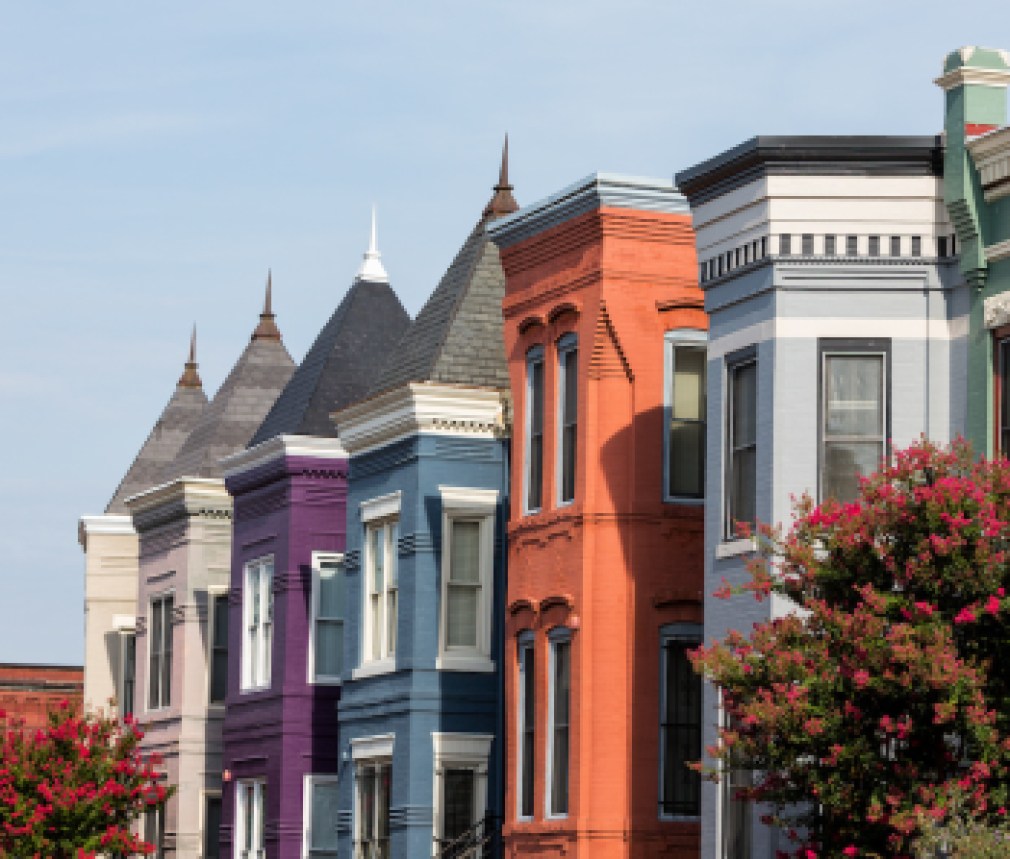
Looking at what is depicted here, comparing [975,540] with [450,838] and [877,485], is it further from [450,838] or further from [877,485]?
[450,838]

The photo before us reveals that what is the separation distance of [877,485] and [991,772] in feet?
9.09

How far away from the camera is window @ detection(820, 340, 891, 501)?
25906 millimetres

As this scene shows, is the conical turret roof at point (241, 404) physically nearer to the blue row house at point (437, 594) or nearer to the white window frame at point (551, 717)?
the blue row house at point (437, 594)

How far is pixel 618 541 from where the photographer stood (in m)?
30.5

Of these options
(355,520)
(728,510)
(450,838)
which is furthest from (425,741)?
(728,510)

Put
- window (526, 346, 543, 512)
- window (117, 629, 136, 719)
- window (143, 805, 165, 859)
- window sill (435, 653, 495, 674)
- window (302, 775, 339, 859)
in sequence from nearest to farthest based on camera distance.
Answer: window (526, 346, 543, 512)
window sill (435, 653, 495, 674)
window (302, 775, 339, 859)
window (143, 805, 165, 859)
window (117, 629, 136, 719)

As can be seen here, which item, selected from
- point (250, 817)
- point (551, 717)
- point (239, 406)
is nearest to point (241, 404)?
point (239, 406)

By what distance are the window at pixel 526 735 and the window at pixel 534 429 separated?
1.91 meters

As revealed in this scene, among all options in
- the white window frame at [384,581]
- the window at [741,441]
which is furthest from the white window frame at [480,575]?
the window at [741,441]

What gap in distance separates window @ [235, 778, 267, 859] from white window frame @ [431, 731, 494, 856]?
256 inches

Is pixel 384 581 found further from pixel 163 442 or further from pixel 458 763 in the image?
pixel 163 442

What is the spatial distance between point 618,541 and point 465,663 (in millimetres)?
5178

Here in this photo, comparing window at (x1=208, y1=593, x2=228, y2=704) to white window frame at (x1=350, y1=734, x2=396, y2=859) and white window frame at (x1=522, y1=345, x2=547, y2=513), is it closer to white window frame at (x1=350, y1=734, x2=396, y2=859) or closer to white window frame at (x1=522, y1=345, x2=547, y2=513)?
white window frame at (x1=350, y1=734, x2=396, y2=859)

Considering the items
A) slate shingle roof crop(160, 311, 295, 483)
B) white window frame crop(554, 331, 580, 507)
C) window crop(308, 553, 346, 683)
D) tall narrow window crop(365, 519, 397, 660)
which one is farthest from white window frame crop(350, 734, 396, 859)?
slate shingle roof crop(160, 311, 295, 483)
